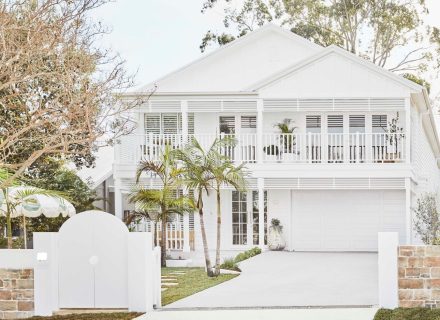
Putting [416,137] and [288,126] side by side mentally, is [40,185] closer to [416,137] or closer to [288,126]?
[288,126]

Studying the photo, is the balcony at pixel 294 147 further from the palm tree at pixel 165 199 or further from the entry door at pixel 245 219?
the palm tree at pixel 165 199

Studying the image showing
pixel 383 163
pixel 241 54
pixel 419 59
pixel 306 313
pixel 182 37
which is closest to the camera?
pixel 306 313

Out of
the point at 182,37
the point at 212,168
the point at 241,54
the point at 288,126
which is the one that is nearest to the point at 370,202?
the point at 288,126

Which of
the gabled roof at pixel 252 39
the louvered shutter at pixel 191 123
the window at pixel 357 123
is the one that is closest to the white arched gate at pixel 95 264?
the louvered shutter at pixel 191 123

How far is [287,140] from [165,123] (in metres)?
4.77

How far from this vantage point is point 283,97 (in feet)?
88.7

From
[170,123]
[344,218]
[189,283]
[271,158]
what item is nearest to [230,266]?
[189,283]

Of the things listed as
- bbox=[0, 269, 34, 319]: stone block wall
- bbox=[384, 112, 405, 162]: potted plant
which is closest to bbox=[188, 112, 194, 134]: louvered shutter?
bbox=[384, 112, 405, 162]: potted plant

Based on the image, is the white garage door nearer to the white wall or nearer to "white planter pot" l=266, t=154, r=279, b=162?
"white planter pot" l=266, t=154, r=279, b=162

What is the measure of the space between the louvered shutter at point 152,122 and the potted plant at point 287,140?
4.20 meters

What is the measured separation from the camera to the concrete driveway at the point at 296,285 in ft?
50.6

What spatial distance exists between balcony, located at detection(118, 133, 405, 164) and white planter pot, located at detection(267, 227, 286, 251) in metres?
2.31

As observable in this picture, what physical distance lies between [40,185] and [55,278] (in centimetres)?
1468

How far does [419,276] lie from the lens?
1440cm
